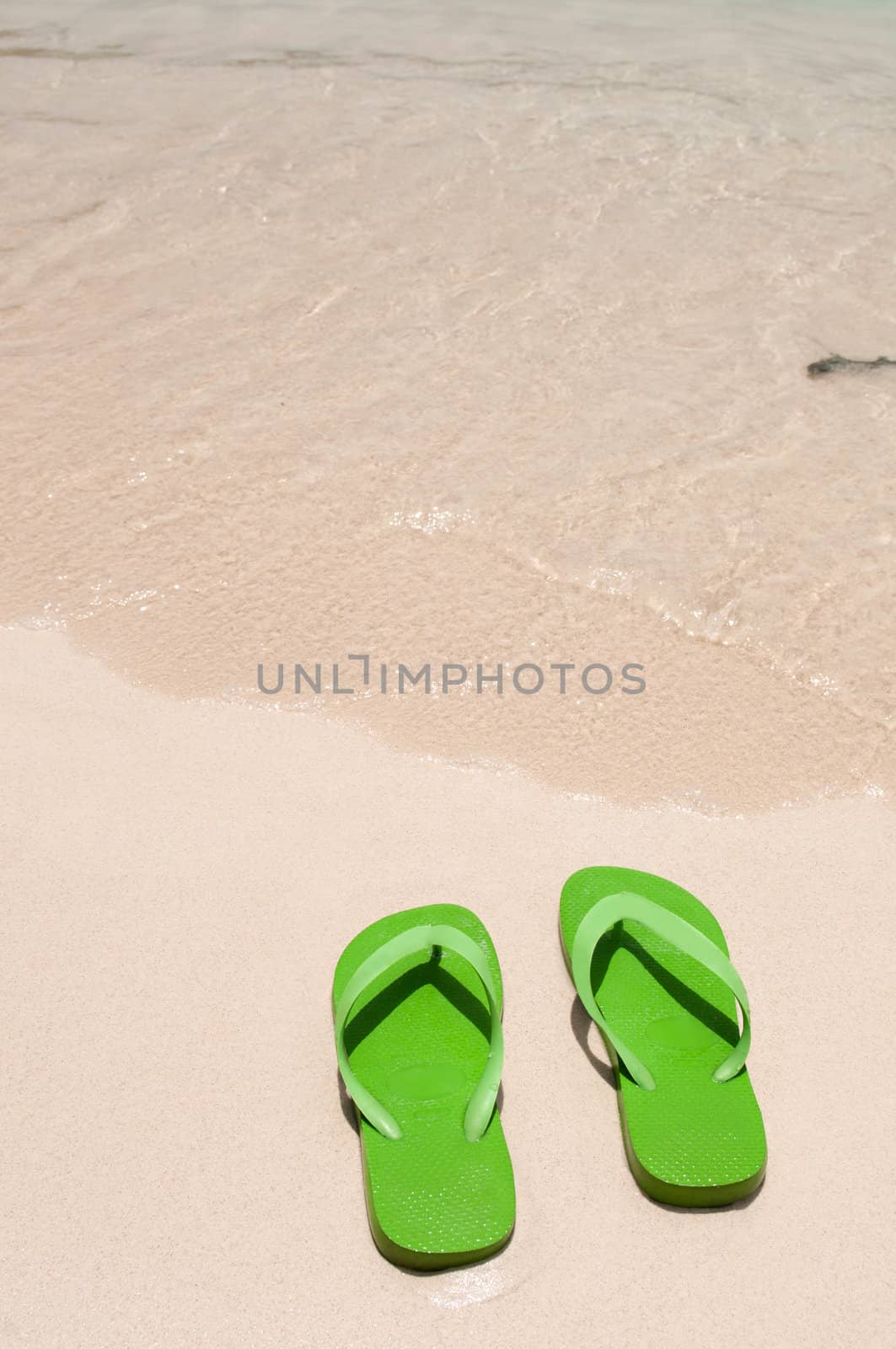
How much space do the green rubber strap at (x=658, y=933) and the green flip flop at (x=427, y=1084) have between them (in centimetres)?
13

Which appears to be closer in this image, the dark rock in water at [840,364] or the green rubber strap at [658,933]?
the green rubber strap at [658,933]

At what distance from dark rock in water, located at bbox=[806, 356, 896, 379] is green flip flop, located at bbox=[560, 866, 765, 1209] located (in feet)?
6.62

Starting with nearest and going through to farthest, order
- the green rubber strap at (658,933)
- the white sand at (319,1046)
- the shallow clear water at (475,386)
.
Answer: the white sand at (319,1046)
the green rubber strap at (658,933)
the shallow clear water at (475,386)

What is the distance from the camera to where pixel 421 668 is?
2.23 metres

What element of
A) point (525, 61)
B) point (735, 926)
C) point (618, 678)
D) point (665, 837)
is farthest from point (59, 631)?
point (525, 61)

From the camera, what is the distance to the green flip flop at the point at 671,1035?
53.9 inches

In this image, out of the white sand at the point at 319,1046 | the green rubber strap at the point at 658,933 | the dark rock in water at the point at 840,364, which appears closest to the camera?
the white sand at the point at 319,1046

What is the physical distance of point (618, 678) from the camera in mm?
2219

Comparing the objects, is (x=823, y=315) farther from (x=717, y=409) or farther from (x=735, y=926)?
(x=735, y=926)

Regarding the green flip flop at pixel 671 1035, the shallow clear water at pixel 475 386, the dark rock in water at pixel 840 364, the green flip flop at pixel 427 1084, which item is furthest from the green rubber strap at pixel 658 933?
Answer: the dark rock in water at pixel 840 364

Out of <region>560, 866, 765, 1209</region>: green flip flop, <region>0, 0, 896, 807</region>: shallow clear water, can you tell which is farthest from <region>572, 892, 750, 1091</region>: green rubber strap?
<region>0, 0, 896, 807</region>: shallow clear water

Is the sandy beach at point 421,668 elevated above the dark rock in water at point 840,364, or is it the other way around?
the dark rock in water at point 840,364

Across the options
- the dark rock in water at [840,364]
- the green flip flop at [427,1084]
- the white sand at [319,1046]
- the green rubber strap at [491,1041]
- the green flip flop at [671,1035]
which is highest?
the dark rock in water at [840,364]

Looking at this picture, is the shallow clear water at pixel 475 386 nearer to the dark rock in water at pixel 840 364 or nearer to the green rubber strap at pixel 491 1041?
the dark rock in water at pixel 840 364
